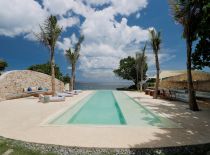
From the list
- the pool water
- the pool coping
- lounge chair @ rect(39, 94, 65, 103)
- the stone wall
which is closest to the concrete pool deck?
the pool coping

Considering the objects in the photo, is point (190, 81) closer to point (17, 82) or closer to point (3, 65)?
point (17, 82)

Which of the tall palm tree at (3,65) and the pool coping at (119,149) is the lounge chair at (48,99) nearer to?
the pool coping at (119,149)

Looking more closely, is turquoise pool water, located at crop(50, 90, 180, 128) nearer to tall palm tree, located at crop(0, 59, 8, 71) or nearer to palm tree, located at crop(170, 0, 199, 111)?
palm tree, located at crop(170, 0, 199, 111)

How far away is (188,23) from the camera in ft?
40.0

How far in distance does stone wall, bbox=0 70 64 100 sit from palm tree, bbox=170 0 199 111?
13669 mm

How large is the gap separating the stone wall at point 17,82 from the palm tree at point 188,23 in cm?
1367

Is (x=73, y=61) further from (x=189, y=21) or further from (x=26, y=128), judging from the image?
(x=26, y=128)

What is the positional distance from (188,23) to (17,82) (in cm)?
1554

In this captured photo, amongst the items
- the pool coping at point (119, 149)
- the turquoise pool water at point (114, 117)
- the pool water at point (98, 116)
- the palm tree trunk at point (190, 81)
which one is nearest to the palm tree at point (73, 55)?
the pool water at point (98, 116)

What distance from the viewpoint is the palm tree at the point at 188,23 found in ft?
39.6

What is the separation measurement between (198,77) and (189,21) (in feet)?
36.4

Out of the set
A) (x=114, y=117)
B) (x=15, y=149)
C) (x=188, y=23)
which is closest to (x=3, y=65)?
(x=114, y=117)

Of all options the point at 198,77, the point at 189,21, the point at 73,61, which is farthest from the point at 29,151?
the point at 73,61

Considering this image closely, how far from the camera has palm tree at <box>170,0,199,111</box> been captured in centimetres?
1207
